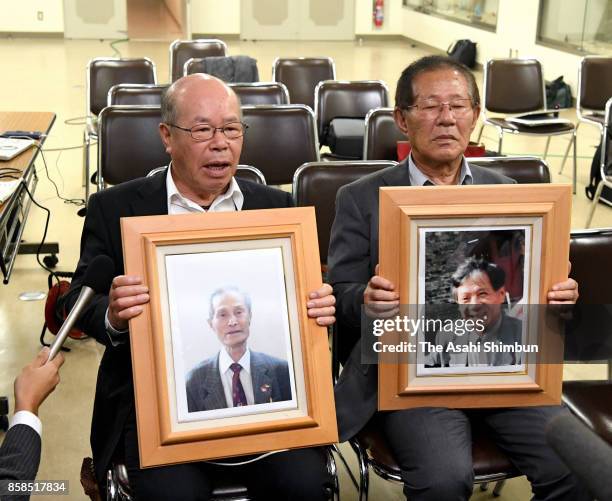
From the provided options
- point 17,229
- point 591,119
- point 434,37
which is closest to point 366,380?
point 17,229

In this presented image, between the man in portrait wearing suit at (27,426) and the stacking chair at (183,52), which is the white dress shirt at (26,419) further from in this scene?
the stacking chair at (183,52)

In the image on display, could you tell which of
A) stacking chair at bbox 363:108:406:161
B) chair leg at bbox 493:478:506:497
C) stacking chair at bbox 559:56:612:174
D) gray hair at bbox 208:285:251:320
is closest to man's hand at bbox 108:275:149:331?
gray hair at bbox 208:285:251:320

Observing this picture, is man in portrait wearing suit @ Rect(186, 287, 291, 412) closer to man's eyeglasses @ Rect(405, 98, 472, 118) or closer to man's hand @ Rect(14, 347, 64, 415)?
man's hand @ Rect(14, 347, 64, 415)

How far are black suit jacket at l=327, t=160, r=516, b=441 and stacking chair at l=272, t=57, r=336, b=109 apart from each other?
3885 millimetres

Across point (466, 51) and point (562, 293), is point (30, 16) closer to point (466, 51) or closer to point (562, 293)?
point (466, 51)

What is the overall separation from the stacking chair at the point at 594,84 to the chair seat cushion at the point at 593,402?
4.73 meters

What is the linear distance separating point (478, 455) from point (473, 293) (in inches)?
17.4

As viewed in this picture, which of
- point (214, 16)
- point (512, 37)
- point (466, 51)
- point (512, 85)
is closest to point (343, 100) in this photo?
point (512, 85)

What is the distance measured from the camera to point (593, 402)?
8.00ft

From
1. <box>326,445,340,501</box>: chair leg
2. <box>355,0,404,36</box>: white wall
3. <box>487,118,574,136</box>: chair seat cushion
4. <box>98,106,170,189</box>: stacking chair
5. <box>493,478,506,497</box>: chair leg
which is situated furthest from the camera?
<box>355,0,404,36</box>: white wall

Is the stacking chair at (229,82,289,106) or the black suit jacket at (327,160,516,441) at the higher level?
the stacking chair at (229,82,289,106)

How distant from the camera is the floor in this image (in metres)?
A: 3.32

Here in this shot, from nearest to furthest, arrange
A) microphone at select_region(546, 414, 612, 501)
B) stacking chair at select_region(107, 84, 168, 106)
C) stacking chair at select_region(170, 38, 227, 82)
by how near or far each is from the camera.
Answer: microphone at select_region(546, 414, 612, 501) < stacking chair at select_region(107, 84, 168, 106) < stacking chair at select_region(170, 38, 227, 82)

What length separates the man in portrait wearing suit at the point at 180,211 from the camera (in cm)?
211
